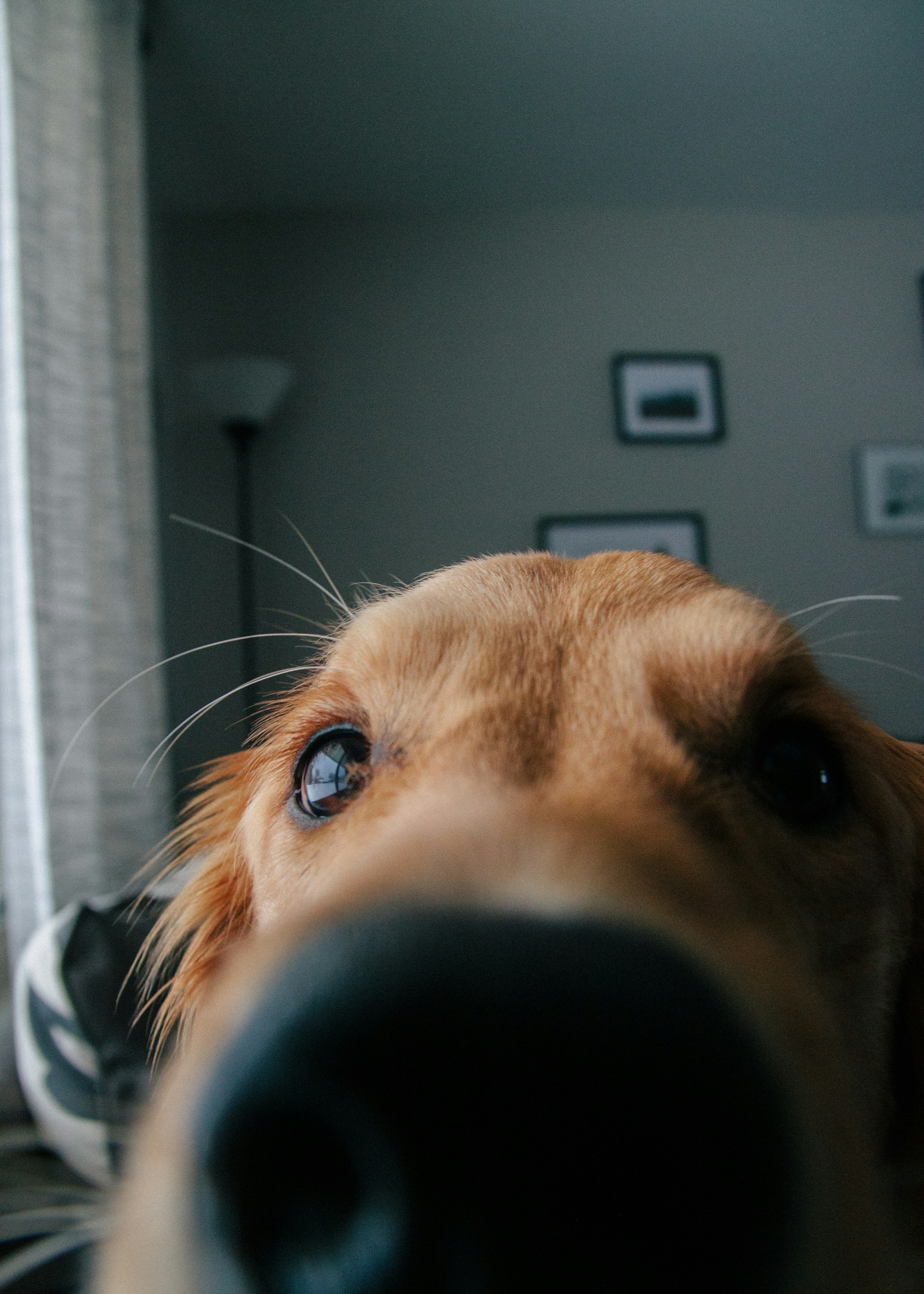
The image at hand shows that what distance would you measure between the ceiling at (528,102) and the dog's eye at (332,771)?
2.33m

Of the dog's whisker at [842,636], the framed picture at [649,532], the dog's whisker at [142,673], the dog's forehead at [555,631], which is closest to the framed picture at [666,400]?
the framed picture at [649,532]

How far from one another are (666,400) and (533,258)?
680 mm

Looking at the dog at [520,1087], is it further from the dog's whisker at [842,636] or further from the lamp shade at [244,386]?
the lamp shade at [244,386]

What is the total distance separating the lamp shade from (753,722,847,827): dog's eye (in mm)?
2272

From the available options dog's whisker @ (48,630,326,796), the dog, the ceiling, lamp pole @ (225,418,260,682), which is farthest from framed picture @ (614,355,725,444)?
the dog

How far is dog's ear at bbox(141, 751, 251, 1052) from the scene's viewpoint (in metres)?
0.83

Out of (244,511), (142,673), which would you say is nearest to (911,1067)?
(142,673)

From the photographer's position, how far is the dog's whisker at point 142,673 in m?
0.96

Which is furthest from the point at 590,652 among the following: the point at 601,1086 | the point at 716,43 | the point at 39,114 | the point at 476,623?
the point at 716,43

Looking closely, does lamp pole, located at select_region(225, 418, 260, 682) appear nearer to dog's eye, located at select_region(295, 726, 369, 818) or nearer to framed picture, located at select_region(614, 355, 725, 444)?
framed picture, located at select_region(614, 355, 725, 444)

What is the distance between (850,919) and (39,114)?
2349 millimetres

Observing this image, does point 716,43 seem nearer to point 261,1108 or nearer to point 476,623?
point 476,623

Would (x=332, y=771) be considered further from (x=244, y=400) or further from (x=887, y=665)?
(x=244, y=400)

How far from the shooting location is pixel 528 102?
2.57m
